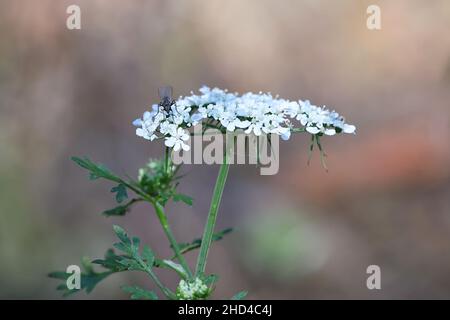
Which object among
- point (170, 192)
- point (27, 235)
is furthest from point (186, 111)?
point (27, 235)

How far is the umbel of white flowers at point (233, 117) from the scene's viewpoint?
2.03 m

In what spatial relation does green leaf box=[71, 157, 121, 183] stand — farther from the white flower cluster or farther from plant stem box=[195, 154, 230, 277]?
the white flower cluster

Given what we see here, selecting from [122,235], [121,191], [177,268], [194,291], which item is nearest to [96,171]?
[121,191]

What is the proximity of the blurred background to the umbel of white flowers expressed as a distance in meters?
2.78

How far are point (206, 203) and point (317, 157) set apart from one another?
1.14 metres

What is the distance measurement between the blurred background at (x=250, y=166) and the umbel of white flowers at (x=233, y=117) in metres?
2.78

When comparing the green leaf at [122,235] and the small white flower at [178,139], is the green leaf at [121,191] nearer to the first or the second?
the green leaf at [122,235]

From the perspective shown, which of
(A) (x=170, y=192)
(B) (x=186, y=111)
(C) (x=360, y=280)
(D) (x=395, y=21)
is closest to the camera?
(B) (x=186, y=111)

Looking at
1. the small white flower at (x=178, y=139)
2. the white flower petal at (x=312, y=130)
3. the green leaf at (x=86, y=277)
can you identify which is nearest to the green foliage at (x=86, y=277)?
the green leaf at (x=86, y=277)

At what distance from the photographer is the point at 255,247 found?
16.5 feet

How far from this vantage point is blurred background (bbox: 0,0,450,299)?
15.7ft

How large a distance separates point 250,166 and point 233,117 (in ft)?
11.7

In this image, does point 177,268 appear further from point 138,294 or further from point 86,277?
point 86,277
